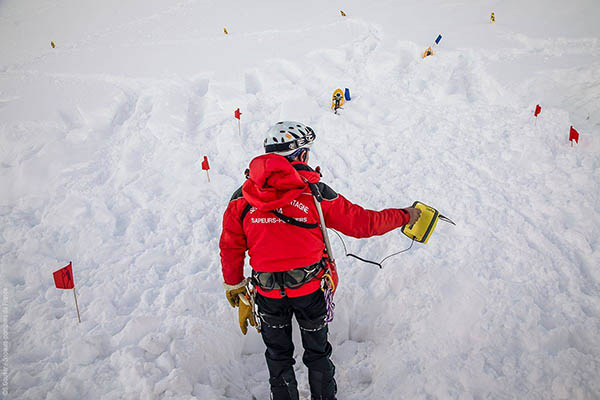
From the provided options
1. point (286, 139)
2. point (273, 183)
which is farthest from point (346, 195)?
point (273, 183)

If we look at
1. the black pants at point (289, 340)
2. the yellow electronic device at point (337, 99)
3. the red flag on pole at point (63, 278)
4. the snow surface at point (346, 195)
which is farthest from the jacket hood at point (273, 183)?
the yellow electronic device at point (337, 99)

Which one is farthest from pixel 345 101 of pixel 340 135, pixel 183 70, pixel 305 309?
pixel 305 309

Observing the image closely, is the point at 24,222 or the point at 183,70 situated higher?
the point at 183,70

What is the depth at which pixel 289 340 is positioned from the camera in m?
3.31

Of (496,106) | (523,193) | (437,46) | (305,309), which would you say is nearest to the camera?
(305,309)

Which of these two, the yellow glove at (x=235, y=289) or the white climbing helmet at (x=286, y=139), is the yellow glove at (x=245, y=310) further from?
the white climbing helmet at (x=286, y=139)

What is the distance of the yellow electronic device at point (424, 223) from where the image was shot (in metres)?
3.24

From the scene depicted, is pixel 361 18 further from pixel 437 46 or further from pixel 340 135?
pixel 340 135

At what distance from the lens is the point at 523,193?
537cm

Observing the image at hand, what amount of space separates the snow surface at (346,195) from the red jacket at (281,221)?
5.52 feet

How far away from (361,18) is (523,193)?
9.46m

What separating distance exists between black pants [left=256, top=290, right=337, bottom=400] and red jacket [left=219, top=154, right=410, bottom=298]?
0.46 feet

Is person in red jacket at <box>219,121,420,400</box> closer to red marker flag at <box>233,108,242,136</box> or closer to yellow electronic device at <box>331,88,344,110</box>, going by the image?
red marker flag at <box>233,108,242,136</box>

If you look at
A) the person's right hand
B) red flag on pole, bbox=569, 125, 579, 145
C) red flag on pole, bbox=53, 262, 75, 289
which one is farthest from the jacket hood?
red flag on pole, bbox=569, 125, 579, 145
